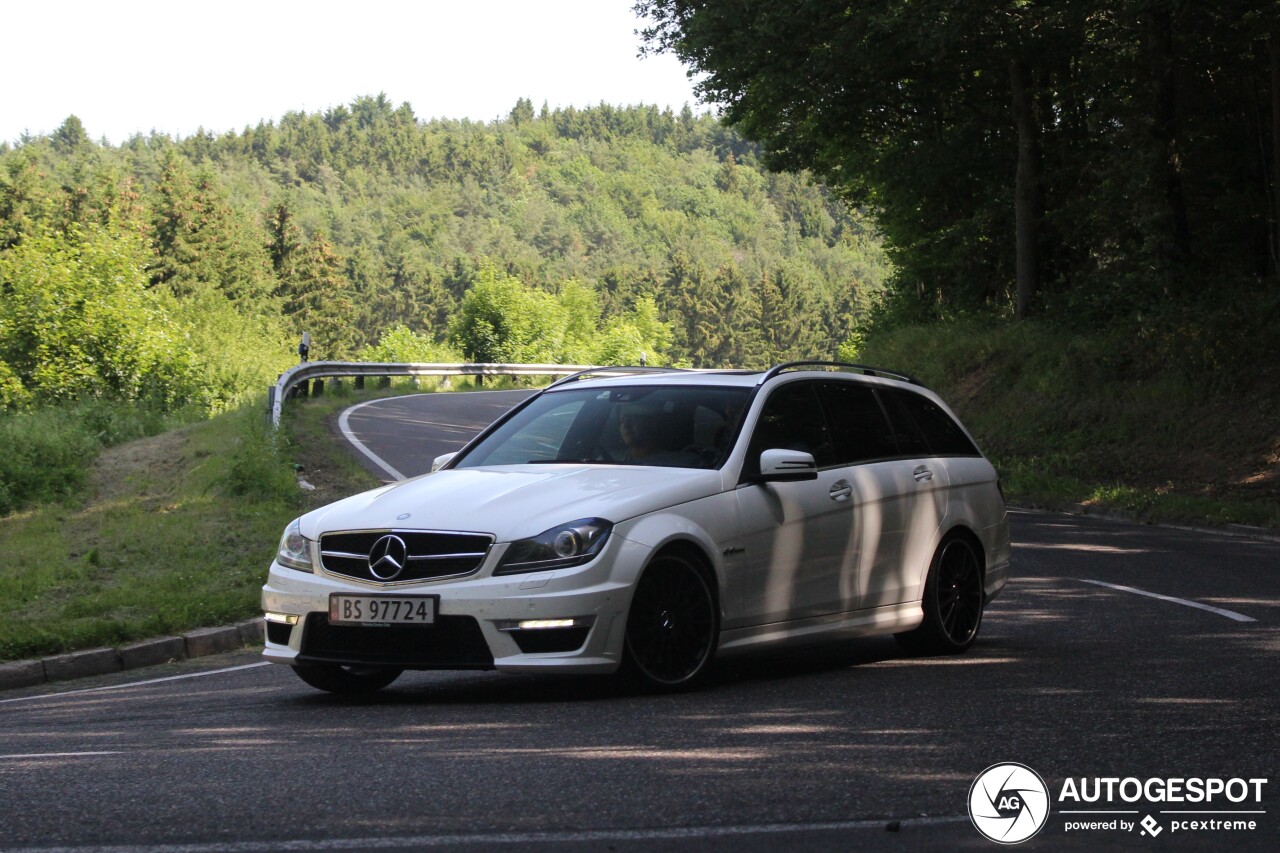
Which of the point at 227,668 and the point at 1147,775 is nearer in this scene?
the point at 1147,775

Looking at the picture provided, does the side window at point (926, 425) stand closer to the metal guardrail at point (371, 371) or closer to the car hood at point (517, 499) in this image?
the car hood at point (517, 499)

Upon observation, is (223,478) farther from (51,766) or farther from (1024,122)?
(1024,122)

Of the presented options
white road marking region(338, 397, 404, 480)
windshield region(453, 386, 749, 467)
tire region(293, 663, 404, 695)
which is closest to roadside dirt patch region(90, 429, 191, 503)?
white road marking region(338, 397, 404, 480)

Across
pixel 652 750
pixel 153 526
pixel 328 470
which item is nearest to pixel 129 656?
pixel 652 750

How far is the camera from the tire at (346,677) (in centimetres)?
775

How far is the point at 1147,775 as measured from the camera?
555cm

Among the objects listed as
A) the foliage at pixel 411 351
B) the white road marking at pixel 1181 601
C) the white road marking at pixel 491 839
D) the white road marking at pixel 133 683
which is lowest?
the white road marking at pixel 1181 601

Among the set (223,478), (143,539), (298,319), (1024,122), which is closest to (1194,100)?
(1024,122)

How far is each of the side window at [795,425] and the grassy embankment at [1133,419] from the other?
1144cm

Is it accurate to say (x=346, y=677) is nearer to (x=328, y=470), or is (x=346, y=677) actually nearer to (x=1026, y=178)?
(x=328, y=470)

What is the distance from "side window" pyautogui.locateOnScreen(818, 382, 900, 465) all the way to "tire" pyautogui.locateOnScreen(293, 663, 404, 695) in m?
2.84

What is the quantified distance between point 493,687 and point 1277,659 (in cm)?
446

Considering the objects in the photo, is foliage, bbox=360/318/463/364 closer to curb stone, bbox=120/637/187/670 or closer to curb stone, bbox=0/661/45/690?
curb stone, bbox=120/637/187/670

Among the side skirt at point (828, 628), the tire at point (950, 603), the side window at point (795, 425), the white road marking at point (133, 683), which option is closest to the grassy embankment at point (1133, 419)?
the tire at point (950, 603)
